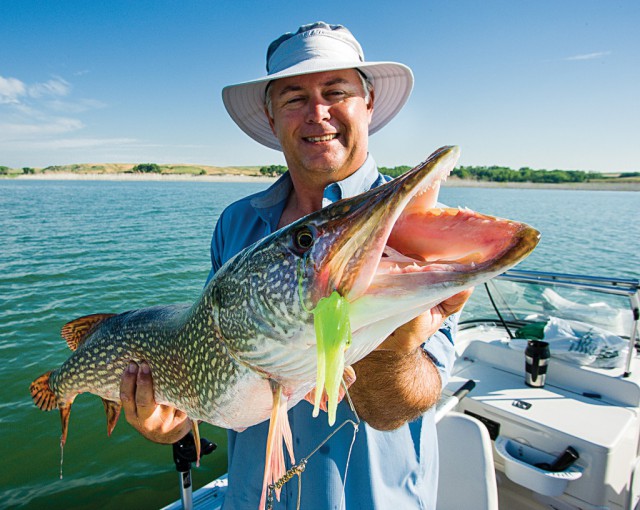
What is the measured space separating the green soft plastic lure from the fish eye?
0.18 metres

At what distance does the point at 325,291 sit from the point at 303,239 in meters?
0.17

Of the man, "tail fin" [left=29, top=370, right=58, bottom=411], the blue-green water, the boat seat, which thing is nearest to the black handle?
the man

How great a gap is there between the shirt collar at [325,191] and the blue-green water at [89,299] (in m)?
4.16

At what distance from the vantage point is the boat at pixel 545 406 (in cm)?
254

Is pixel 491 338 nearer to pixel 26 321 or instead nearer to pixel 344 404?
pixel 344 404

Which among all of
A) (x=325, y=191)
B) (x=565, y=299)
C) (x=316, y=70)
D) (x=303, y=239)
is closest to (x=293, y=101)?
(x=316, y=70)

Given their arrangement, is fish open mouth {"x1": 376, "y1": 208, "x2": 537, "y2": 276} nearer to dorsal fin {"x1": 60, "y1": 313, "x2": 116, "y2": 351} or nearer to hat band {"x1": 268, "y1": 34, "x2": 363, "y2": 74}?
hat band {"x1": 268, "y1": 34, "x2": 363, "y2": 74}

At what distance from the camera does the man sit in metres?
1.51

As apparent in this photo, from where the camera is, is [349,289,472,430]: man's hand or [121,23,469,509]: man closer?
[349,289,472,430]: man's hand

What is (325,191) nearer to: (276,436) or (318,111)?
(318,111)

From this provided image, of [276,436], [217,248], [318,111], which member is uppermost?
[318,111]

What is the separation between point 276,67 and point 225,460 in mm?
4979

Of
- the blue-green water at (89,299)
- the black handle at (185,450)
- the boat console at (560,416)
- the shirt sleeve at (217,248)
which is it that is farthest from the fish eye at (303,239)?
the blue-green water at (89,299)

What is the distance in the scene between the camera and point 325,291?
99 centimetres
